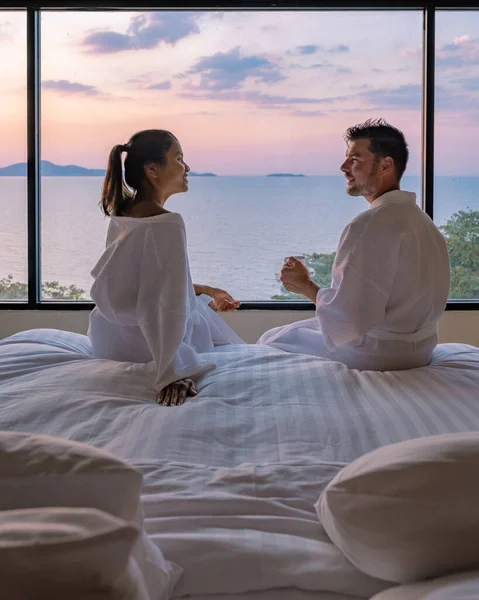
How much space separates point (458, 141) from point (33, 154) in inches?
96.3

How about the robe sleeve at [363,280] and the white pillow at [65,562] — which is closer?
the white pillow at [65,562]

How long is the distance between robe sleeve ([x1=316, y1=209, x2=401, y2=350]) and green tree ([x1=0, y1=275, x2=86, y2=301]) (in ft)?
7.45

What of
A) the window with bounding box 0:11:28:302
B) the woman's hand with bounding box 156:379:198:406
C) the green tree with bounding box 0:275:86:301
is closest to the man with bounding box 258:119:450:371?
the woman's hand with bounding box 156:379:198:406

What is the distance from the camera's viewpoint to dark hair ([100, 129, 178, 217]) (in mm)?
2711

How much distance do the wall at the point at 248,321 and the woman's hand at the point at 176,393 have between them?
2.17 m

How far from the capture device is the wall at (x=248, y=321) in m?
4.25

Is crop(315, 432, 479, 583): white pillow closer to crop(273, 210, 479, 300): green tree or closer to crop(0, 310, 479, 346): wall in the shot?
crop(0, 310, 479, 346): wall

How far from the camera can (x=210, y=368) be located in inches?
89.3

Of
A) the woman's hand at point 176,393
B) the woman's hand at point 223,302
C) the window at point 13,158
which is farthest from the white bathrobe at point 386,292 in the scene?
the window at point 13,158

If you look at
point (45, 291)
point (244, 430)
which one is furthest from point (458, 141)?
point (244, 430)

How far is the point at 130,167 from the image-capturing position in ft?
9.05

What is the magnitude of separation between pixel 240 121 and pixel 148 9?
803mm

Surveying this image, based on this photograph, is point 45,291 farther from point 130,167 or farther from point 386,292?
point 386,292

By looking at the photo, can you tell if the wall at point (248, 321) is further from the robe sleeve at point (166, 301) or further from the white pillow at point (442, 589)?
the white pillow at point (442, 589)
